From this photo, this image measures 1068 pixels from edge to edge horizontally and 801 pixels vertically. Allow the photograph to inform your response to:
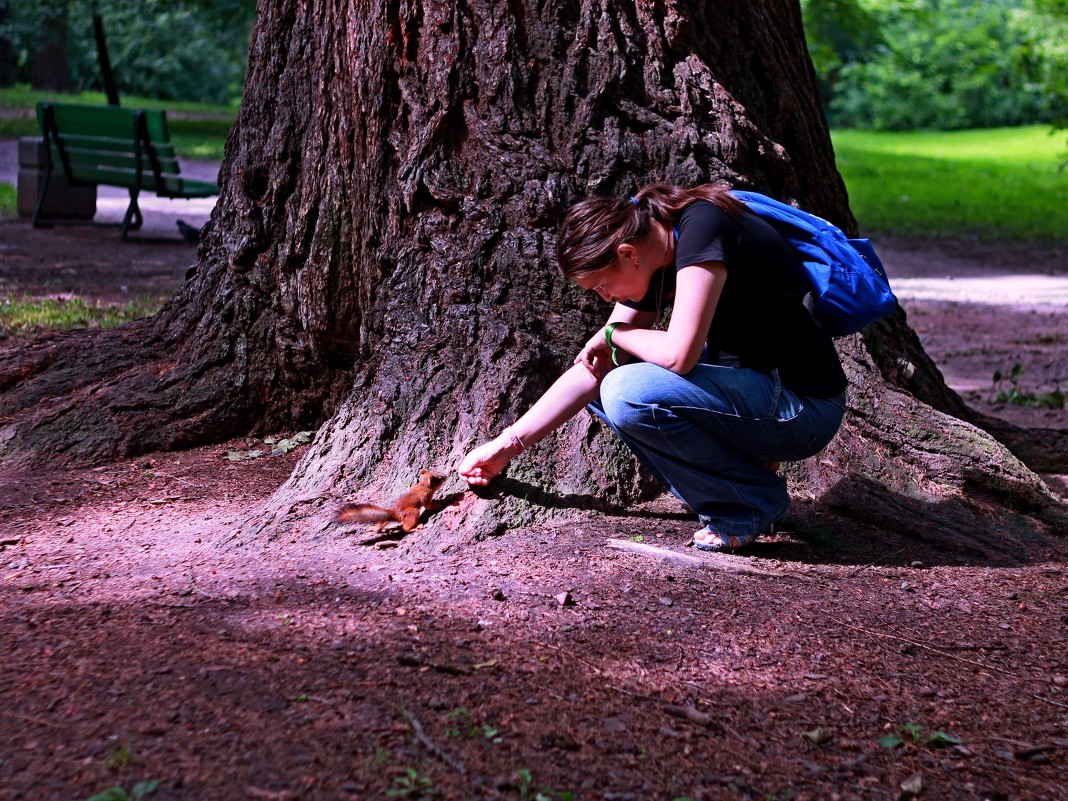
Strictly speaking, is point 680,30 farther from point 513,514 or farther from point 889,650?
point 889,650

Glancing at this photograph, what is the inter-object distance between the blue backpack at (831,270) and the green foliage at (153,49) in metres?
26.9

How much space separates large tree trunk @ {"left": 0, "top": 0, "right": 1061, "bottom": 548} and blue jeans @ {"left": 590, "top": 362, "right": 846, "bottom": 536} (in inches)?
13.7

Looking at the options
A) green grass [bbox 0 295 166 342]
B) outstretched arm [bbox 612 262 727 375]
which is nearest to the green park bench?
green grass [bbox 0 295 166 342]

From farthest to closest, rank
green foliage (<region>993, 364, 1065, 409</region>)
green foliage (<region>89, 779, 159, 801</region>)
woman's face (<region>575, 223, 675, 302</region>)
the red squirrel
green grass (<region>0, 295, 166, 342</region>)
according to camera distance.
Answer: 1. green grass (<region>0, 295, 166, 342</region>)
2. green foliage (<region>993, 364, 1065, 409</region>)
3. the red squirrel
4. woman's face (<region>575, 223, 675, 302</region>)
5. green foliage (<region>89, 779, 159, 801</region>)

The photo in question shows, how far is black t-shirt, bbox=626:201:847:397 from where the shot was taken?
3.09m

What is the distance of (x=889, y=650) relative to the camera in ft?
9.54

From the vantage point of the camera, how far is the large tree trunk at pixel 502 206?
371 centimetres

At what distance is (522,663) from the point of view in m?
2.69

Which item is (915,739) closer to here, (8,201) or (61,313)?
(61,313)

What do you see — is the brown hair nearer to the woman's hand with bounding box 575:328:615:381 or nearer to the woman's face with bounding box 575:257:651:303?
the woman's face with bounding box 575:257:651:303

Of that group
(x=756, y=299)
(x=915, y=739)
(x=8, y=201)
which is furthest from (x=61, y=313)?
(x=8, y=201)

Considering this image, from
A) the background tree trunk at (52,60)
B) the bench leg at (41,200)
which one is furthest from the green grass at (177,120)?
the bench leg at (41,200)

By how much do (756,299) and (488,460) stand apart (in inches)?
36.3

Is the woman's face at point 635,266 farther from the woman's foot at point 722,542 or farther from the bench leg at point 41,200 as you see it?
the bench leg at point 41,200
